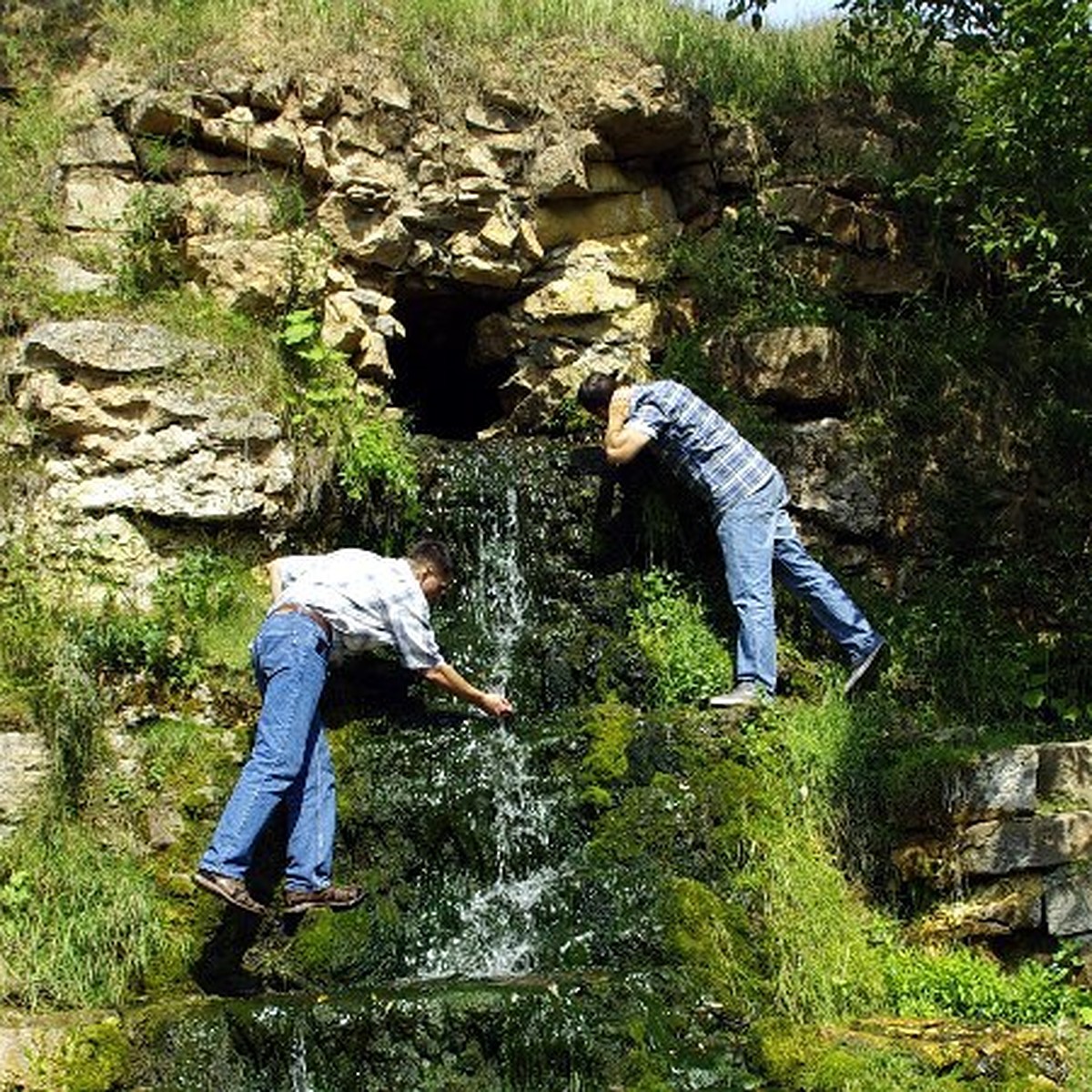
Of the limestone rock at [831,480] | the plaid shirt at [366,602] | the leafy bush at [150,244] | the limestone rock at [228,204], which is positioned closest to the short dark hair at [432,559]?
the plaid shirt at [366,602]

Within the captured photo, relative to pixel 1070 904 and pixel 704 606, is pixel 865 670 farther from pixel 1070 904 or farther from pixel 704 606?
pixel 1070 904

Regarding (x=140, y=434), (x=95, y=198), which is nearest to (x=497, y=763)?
(x=140, y=434)

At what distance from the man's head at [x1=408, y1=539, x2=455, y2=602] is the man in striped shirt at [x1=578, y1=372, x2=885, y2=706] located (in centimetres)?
178

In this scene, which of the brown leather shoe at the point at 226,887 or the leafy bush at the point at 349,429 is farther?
the leafy bush at the point at 349,429

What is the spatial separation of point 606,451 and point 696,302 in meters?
2.64

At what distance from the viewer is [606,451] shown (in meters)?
9.04

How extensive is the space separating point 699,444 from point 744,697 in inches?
62.3

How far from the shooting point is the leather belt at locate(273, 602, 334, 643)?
283 inches

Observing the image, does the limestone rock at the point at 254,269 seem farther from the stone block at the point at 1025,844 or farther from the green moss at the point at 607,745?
the stone block at the point at 1025,844

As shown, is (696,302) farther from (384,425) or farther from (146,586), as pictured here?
(146,586)

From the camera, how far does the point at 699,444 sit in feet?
29.2

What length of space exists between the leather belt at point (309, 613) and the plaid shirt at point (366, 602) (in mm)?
21

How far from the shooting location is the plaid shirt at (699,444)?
882 cm

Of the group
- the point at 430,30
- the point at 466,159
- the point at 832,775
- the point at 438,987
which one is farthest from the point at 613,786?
the point at 430,30
